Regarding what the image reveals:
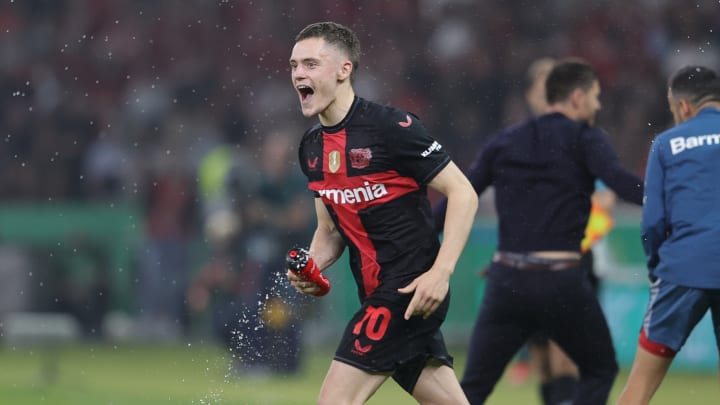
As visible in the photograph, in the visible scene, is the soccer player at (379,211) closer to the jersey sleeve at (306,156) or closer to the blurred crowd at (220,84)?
the jersey sleeve at (306,156)

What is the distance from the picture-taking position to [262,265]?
14.5 metres

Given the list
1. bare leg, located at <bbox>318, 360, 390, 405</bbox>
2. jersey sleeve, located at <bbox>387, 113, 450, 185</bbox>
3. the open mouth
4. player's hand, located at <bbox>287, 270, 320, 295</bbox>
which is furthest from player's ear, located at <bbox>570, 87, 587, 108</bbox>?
bare leg, located at <bbox>318, 360, 390, 405</bbox>

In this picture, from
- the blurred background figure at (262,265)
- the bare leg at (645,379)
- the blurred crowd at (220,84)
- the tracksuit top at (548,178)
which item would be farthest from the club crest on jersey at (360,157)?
the blurred crowd at (220,84)

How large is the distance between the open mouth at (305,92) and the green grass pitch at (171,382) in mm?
4065

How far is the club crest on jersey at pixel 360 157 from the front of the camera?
6.82m

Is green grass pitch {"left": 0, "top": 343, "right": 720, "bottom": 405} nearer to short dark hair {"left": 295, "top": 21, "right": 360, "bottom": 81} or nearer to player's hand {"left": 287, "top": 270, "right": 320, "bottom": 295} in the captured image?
player's hand {"left": 287, "top": 270, "right": 320, "bottom": 295}

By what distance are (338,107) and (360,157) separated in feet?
0.93

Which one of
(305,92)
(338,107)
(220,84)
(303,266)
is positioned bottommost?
(303,266)

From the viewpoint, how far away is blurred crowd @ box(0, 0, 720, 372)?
17.3 metres

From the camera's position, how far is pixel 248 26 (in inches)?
818

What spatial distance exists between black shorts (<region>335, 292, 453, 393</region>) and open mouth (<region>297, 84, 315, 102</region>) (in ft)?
3.33

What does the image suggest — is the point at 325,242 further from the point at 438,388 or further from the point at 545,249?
the point at 545,249

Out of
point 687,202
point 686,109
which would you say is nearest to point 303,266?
point 687,202

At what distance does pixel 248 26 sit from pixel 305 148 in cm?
1395
